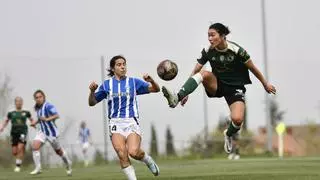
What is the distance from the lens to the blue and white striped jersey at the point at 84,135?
108 feet

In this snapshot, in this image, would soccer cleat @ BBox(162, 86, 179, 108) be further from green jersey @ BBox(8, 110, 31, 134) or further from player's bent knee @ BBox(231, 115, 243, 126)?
green jersey @ BBox(8, 110, 31, 134)

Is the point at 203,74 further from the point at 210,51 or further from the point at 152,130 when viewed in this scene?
the point at 152,130

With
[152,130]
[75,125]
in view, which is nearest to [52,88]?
[75,125]

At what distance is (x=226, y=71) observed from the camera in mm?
13562

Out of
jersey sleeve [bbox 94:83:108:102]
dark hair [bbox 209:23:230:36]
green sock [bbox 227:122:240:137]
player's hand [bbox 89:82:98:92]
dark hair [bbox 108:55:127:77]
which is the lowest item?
green sock [bbox 227:122:240:137]

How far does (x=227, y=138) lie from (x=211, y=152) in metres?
22.5

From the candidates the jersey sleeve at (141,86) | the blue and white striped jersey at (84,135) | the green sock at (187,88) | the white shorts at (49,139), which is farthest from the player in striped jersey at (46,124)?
the blue and white striped jersey at (84,135)

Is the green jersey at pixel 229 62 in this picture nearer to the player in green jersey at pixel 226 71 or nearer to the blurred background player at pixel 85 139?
the player in green jersey at pixel 226 71

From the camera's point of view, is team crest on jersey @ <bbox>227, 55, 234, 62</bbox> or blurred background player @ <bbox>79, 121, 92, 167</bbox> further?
blurred background player @ <bbox>79, 121, 92, 167</bbox>

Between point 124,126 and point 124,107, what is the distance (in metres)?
0.32

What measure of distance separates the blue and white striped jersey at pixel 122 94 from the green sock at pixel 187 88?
0.64m

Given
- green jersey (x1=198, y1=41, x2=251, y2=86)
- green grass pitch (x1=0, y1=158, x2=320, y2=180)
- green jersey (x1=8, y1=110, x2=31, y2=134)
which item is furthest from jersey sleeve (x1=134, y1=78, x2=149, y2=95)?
green jersey (x1=8, y1=110, x2=31, y2=134)

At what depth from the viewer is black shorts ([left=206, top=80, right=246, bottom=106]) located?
45.0 ft

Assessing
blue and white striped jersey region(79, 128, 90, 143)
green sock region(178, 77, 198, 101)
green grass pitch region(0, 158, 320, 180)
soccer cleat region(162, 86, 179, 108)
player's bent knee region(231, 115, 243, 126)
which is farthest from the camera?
blue and white striped jersey region(79, 128, 90, 143)
